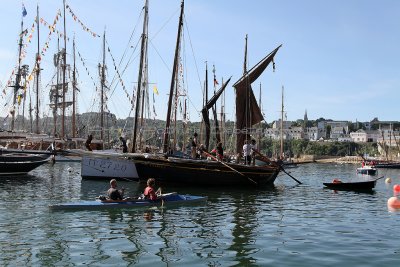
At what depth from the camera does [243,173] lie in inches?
1420

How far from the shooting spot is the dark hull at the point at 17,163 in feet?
146

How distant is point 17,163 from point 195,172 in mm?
21477

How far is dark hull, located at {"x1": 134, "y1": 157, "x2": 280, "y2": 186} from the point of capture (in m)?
35.1

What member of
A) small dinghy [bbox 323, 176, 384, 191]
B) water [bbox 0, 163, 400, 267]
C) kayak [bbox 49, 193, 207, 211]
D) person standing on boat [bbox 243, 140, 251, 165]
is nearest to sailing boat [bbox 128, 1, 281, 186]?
person standing on boat [bbox 243, 140, 251, 165]

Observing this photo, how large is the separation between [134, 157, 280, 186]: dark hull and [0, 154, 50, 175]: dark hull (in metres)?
16.6

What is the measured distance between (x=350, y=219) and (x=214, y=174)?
14679 millimetres

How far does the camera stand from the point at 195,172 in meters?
→ 35.2

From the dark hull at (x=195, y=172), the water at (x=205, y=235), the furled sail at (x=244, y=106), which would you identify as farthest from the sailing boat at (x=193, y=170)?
the water at (x=205, y=235)

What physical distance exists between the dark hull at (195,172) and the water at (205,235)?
6.91 metres

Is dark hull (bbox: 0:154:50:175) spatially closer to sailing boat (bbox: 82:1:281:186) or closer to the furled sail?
sailing boat (bbox: 82:1:281:186)

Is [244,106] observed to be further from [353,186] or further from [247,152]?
[353,186]

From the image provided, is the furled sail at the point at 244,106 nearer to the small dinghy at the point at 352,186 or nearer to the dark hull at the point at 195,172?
the dark hull at the point at 195,172

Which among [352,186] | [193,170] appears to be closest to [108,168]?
[193,170]

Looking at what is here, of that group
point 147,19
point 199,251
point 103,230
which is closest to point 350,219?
point 199,251
